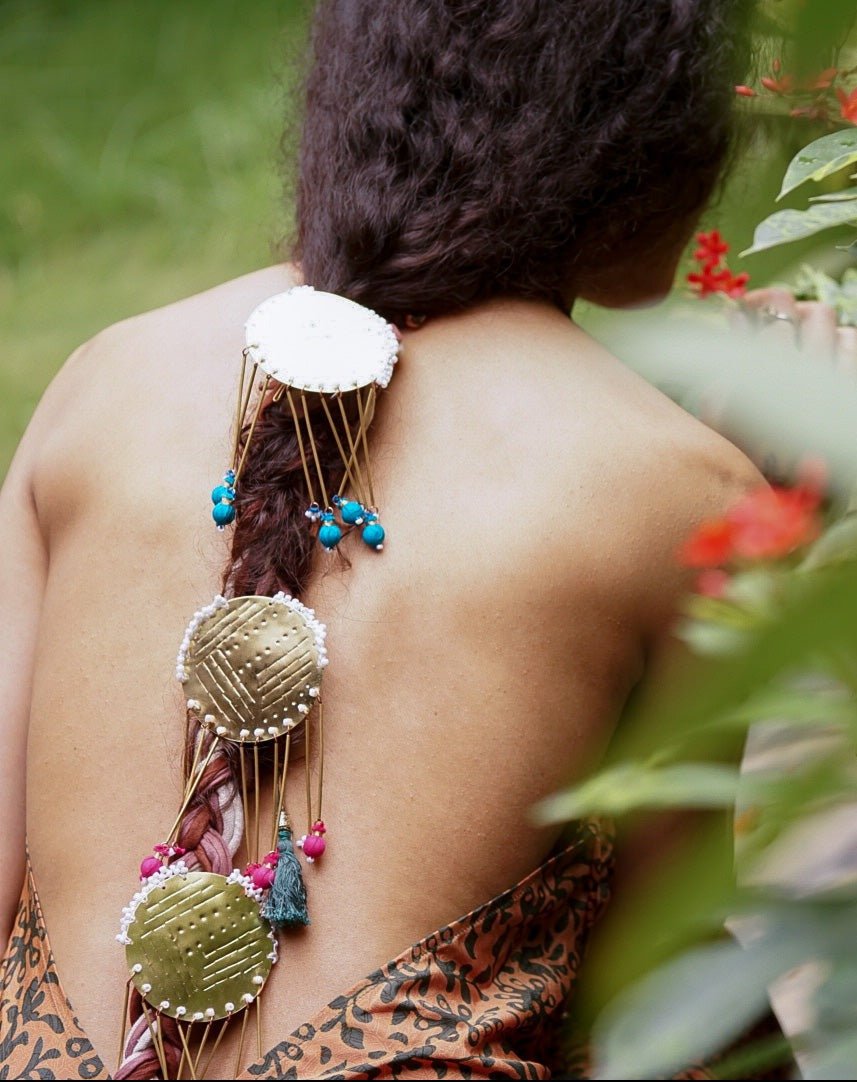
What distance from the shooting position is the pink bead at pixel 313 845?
3.38 ft

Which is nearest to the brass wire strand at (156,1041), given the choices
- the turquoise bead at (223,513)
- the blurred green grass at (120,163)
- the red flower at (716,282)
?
the turquoise bead at (223,513)

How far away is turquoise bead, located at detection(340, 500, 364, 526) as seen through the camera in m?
1.07

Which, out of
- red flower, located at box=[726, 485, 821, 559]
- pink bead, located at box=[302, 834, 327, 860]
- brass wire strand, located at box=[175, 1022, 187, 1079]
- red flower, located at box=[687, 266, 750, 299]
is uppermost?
red flower, located at box=[726, 485, 821, 559]

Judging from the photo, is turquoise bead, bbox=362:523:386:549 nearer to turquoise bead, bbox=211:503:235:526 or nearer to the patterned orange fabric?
turquoise bead, bbox=211:503:235:526

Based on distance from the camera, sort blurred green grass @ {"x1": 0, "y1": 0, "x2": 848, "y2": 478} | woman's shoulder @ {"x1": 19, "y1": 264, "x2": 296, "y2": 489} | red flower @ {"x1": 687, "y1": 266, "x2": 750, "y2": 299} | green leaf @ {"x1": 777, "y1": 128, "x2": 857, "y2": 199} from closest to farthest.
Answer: green leaf @ {"x1": 777, "y1": 128, "x2": 857, "y2": 199} → woman's shoulder @ {"x1": 19, "y1": 264, "x2": 296, "y2": 489} → red flower @ {"x1": 687, "y1": 266, "x2": 750, "y2": 299} → blurred green grass @ {"x1": 0, "y1": 0, "x2": 848, "y2": 478}

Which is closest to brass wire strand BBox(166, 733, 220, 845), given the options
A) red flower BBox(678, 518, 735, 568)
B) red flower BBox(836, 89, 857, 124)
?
red flower BBox(678, 518, 735, 568)

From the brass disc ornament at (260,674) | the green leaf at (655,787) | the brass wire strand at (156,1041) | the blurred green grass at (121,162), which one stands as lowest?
the blurred green grass at (121,162)

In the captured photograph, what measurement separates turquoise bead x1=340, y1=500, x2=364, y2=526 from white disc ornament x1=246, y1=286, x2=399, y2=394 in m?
0.10

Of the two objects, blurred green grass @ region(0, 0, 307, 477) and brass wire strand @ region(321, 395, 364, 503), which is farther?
blurred green grass @ region(0, 0, 307, 477)

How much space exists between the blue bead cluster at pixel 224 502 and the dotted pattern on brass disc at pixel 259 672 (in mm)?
84

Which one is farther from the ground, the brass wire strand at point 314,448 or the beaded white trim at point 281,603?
the brass wire strand at point 314,448

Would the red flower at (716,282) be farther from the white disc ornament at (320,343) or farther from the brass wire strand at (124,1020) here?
the brass wire strand at (124,1020)

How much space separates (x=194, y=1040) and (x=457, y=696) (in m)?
0.34

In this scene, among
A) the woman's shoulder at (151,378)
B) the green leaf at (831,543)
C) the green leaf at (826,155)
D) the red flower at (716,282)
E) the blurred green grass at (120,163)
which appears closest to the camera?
the green leaf at (831,543)
